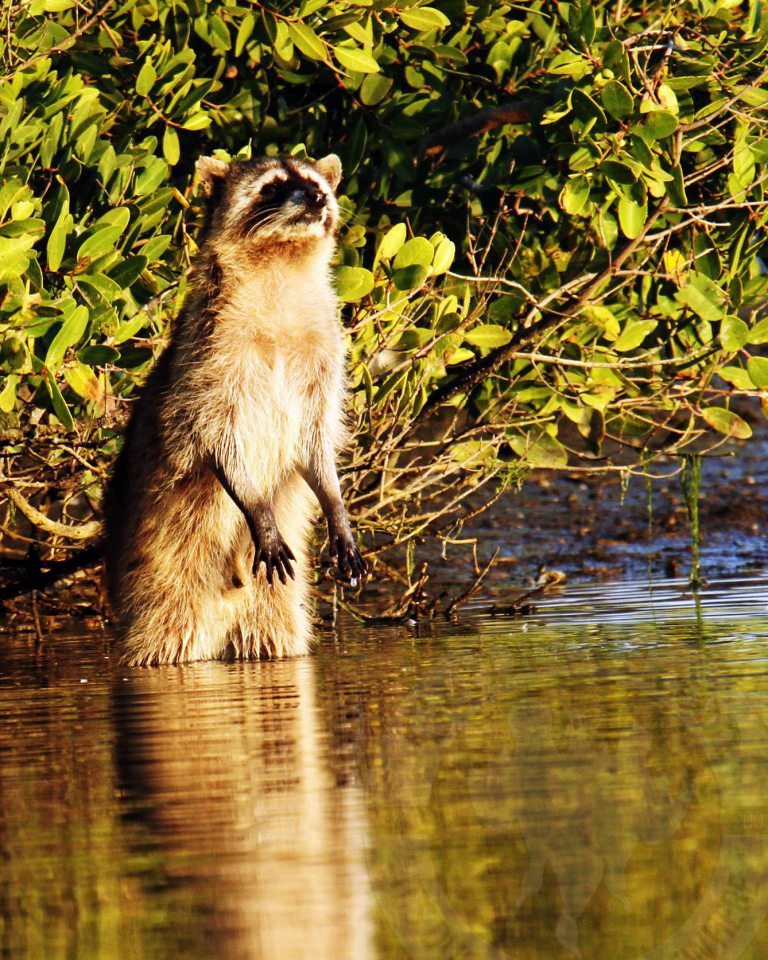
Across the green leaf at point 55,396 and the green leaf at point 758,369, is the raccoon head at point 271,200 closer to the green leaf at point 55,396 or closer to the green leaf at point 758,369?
the green leaf at point 55,396

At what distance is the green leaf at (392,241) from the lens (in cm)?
625

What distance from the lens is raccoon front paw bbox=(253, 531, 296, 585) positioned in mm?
5930

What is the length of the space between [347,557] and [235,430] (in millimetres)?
624

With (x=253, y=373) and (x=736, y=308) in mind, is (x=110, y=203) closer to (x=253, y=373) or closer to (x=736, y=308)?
(x=253, y=373)

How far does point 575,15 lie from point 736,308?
1.38 m

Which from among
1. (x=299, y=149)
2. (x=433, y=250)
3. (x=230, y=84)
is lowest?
(x=433, y=250)

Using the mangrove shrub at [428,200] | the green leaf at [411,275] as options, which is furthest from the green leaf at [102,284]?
the green leaf at [411,275]

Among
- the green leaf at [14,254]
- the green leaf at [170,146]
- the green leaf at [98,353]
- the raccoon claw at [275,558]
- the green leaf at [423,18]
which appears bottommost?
the raccoon claw at [275,558]

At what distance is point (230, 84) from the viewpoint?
7254 millimetres

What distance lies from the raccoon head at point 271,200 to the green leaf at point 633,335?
1235 millimetres

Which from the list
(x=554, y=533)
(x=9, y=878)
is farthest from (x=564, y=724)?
(x=554, y=533)

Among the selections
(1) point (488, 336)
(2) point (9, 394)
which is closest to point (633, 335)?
(1) point (488, 336)

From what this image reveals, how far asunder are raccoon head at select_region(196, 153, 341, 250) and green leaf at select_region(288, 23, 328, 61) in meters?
0.38

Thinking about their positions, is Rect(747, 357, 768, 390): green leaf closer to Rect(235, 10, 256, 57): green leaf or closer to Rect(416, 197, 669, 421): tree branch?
Rect(416, 197, 669, 421): tree branch
